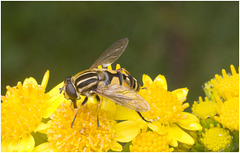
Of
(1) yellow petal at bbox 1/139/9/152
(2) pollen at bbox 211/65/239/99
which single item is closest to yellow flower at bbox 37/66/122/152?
(1) yellow petal at bbox 1/139/9/152

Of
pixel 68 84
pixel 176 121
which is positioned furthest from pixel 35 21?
pixel 176 121

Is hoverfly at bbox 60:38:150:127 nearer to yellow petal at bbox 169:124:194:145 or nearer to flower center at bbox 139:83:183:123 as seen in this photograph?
flower center at bbox 139:83:183:123

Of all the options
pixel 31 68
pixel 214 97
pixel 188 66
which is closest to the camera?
pixel 214 97

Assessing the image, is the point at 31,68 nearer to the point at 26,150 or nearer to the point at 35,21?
the point at 35,21

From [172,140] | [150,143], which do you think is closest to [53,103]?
[150,143]

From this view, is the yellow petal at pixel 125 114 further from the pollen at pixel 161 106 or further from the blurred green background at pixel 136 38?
Result: the blurred green background at pixel 136 38

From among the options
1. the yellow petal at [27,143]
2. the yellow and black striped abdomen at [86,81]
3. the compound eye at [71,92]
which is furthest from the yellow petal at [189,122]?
the yellow petal at [27,143]
